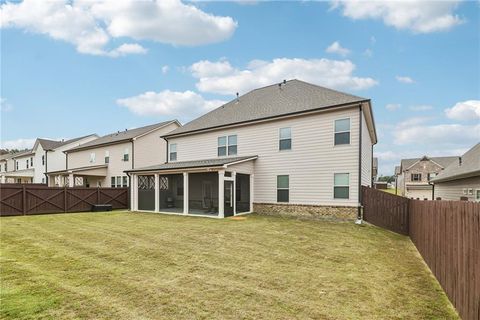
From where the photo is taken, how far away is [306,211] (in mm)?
14945

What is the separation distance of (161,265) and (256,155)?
448 inches

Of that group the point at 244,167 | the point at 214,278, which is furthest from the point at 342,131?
the point at 214,278

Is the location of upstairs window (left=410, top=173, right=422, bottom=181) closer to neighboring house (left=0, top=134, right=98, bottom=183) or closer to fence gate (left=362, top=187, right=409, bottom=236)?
fence gate (left=362, top=187, right=409, bottom=236)

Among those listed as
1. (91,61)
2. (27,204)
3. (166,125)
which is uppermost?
(91,61)

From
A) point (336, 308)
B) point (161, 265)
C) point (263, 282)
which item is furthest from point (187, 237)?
point (336, 308)

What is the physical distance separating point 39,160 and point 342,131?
40808mm

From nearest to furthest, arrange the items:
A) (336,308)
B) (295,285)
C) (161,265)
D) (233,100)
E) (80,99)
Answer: (336,308) → (295,285) → (161,265) → (233,100) → (80,99)

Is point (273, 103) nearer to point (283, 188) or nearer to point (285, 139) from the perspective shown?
point (285, 139)

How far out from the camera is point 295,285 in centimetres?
520

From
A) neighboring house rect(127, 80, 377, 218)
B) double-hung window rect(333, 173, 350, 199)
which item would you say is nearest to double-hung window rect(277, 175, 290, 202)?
neighboring house rect(127, 80, 377, 218)

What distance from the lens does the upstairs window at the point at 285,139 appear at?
15.9 m

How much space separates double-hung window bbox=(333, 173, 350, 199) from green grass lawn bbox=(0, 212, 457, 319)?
13.2 feet

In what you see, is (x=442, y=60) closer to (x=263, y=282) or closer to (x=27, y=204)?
(x=263, y=282)

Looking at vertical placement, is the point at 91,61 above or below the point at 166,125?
above
